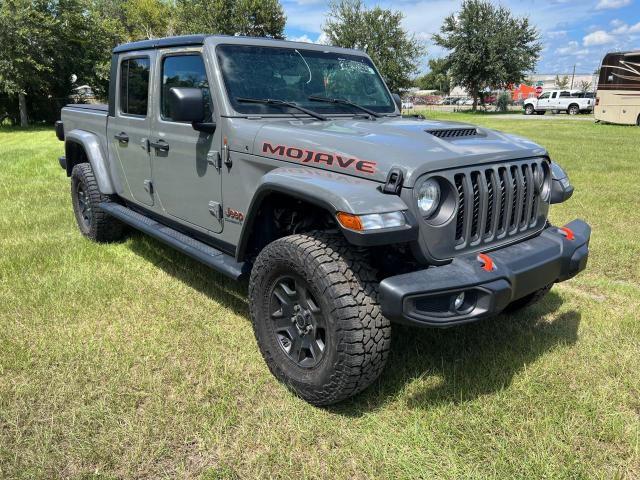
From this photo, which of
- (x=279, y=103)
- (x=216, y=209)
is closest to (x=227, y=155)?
(x=216, y=209)

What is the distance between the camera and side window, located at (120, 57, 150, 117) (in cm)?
418

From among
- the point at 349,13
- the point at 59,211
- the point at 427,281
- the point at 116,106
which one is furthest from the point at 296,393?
the point at 349,13

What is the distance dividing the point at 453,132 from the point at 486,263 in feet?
2.89

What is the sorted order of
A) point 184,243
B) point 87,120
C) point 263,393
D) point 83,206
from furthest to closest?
point 83,206, point 87,120, point 184,243, point 263,393

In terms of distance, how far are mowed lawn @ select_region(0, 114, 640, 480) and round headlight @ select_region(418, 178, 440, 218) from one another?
1.03m

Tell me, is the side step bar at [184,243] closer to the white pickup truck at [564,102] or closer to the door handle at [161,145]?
the door handle at [161,145]

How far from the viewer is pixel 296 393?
282 cm

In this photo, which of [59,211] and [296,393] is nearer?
[296,393]

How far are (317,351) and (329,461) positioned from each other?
53cm

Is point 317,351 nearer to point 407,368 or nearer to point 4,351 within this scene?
point 407,368

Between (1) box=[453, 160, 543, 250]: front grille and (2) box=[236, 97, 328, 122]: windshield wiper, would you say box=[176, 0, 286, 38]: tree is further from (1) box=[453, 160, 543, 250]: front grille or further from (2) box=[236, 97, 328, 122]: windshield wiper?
(1) box=[453, 160, 543, 250]: front grille

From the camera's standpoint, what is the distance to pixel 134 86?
4.37 m

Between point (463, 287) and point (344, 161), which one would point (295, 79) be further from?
point (463, 287)

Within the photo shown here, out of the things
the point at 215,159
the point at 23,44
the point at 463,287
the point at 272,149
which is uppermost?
the point at 23,44
